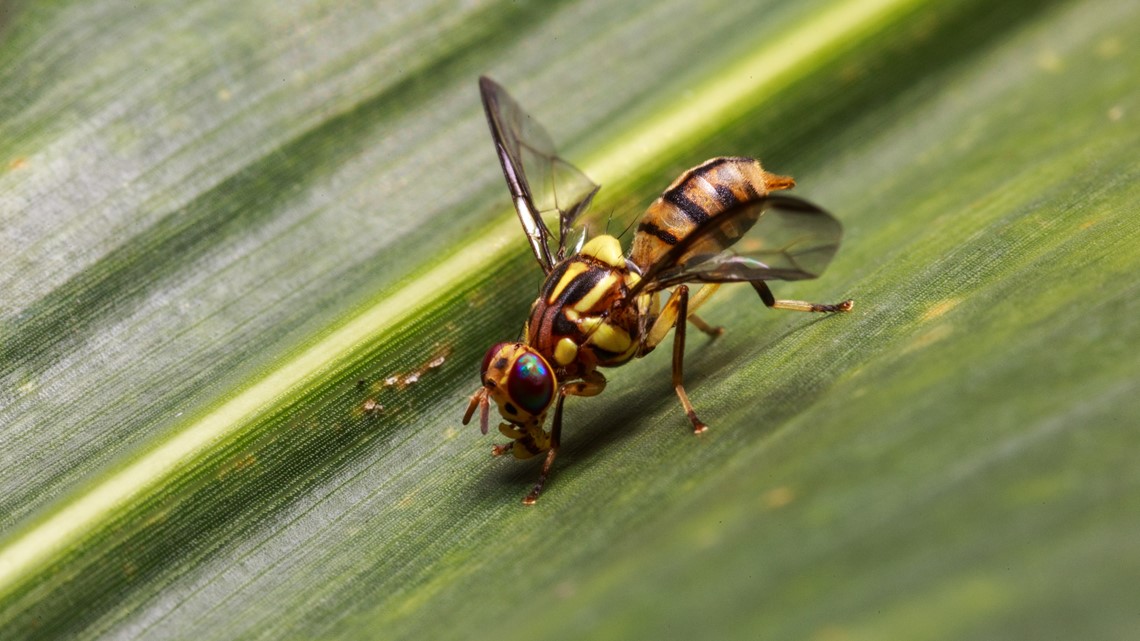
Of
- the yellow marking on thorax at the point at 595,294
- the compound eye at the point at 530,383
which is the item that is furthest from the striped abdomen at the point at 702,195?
the compound eye at the point at 530,383

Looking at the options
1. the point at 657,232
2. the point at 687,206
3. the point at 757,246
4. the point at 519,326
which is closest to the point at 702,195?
the point at 687,206

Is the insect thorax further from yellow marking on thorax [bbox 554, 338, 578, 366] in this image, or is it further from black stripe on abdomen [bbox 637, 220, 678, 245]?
black stripe on abdomen [bbox 637, 220, 678, 245]

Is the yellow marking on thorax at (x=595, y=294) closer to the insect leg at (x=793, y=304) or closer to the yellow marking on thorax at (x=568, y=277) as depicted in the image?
the yellow marking on thorax at (x=568, y=277)

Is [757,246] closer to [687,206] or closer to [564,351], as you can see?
[687,206]

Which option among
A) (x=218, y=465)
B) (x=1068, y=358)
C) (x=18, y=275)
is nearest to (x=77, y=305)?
(x=18, y=275)

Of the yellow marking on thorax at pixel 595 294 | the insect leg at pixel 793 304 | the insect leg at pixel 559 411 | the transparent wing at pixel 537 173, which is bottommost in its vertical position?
the insect leg at pixel 793 304

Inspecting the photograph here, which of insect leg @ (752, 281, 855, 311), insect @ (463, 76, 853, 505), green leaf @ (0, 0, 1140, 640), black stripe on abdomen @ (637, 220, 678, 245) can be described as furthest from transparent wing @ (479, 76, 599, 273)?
insect leg @ (752, 281, 855, 311)
